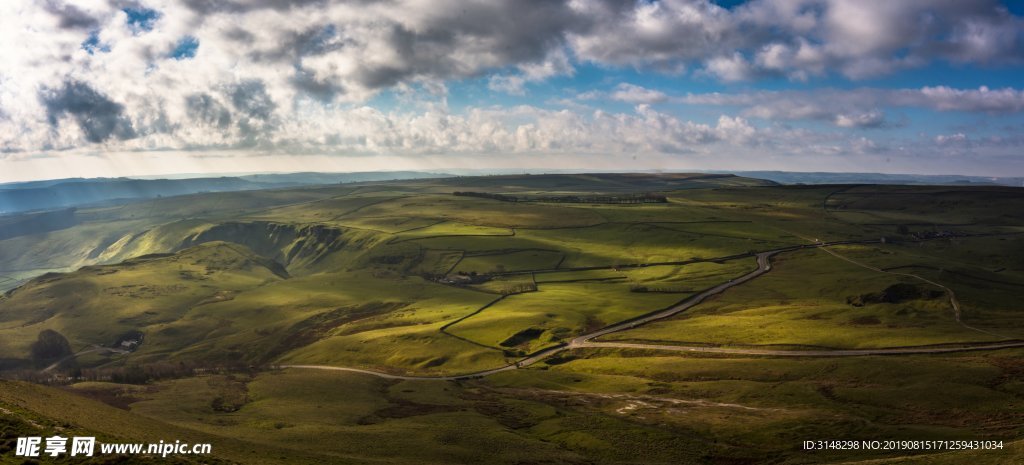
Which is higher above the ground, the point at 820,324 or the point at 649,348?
the point at 820,324

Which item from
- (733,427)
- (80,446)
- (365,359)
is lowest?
(365,359)

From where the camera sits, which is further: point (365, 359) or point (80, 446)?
point (365, 359)

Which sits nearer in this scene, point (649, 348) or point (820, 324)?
point (649, 348)

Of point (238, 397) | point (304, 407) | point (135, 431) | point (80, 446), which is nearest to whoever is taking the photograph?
point (80, 446)

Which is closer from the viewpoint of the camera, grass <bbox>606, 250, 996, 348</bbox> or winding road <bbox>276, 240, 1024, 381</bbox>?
winding road <bbox>276, 240, 1024, 381</bbox>

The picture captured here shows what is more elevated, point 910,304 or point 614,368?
point 910,304

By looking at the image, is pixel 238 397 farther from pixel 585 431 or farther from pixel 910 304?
pixel 910 304

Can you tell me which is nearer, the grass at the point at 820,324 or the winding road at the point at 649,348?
the winding road at the point at 649,348

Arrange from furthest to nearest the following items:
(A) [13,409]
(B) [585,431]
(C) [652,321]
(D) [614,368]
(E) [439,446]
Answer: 1. (C) [652,321]
2. (D) [614,368]
3. (B) [585,431]
4. (E) [439,446]
5. (A) [13,409]

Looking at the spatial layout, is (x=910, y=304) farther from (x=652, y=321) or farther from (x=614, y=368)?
(x=614, y=368)

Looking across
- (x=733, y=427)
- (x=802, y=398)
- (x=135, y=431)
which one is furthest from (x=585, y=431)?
(x=135, y=431)
